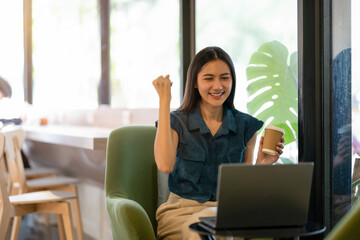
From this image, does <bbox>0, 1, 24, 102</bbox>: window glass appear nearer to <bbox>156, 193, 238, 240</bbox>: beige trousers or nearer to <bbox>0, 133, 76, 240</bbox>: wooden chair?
<bbox>0, 133, 76, 240</bbox>: wooden chair

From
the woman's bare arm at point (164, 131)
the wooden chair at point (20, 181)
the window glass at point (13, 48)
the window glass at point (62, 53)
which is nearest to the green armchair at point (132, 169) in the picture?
the woman's bare arm at point (164, 131)

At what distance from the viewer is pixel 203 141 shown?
1938 millimetres

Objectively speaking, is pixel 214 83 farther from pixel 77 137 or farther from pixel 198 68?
pixel 77 137

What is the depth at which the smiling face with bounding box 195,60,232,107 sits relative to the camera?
189cm

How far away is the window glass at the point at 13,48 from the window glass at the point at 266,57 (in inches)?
160

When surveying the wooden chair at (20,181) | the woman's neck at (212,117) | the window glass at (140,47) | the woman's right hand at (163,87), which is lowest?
the wooden chair at (20,181)

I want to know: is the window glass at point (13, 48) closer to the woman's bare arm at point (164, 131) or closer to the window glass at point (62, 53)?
the window glass at point (62, 53)

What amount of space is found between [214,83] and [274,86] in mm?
497

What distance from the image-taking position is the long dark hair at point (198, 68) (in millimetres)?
1923

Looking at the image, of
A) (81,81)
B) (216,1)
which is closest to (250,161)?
(216,1)

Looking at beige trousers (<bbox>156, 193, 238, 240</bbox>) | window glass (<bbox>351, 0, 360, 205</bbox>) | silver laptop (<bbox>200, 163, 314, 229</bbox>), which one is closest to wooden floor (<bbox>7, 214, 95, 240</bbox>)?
beige trousers (<bbox>156, 193, 238, 240</bbox>)

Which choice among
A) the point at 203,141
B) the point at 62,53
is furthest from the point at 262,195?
the point at 62,53

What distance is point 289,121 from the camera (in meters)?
2.21

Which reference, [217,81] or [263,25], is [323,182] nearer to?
[217,81]
